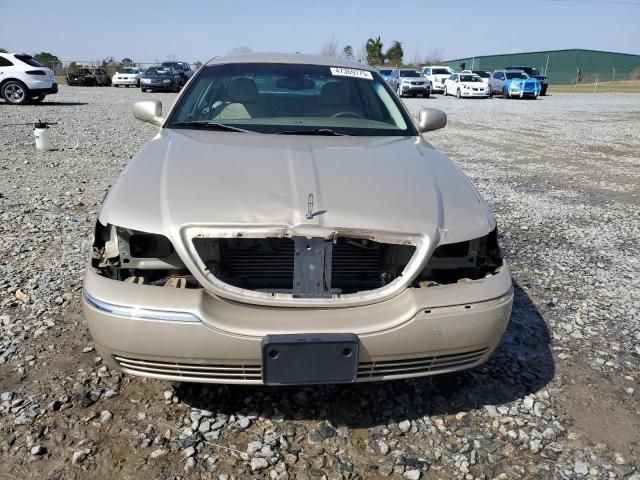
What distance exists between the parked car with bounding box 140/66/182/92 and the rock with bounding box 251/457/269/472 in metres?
27.7

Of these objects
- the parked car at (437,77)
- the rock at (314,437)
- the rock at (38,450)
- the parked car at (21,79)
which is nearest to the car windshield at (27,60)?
the parked car at (21,79)

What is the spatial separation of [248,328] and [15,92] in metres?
18.2

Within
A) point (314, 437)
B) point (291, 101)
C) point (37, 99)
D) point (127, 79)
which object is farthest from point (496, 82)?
point (314, 437)

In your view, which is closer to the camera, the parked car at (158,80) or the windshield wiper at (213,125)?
the windshield wiper at (213,125)

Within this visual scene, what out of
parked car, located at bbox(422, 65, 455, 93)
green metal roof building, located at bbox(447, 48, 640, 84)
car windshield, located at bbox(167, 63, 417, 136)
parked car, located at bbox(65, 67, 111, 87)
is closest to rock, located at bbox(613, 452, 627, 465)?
car windshield, located at bbox(167, 63, 417, 136)

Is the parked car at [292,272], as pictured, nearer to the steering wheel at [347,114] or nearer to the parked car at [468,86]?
the steering wheel at [347,114]

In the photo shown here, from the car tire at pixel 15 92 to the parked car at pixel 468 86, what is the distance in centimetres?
2104

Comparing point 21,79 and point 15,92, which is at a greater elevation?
point 21,79

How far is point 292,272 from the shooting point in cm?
223

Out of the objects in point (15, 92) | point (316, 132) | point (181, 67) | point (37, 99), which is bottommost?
point (37, 99)

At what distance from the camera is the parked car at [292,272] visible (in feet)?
6.52

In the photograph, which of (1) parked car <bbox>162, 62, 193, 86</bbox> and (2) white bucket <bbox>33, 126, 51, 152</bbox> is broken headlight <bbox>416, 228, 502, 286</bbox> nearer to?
(2) white bucket <bbox>33, 126, 51, 152</bbox>

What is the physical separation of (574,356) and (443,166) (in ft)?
4.29

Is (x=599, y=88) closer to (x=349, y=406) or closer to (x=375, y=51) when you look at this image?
(x=375, y=51)
